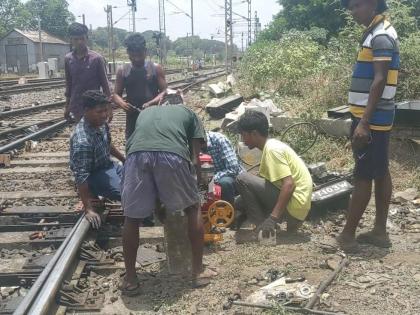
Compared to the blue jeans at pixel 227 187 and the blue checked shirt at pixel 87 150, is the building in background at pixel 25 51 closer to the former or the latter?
the blue checked shirt at pixel 87 150

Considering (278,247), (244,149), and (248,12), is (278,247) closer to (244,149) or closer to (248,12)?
(244,149)

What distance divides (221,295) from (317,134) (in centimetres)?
417

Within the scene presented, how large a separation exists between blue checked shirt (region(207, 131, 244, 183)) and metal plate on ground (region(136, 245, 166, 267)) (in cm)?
104

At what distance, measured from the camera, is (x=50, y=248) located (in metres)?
4.30

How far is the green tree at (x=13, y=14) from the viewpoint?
86.7 meters

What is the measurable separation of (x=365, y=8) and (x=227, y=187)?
2008mm

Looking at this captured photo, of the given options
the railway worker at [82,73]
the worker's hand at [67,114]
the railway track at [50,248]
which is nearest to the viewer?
the railway track at [50,248]

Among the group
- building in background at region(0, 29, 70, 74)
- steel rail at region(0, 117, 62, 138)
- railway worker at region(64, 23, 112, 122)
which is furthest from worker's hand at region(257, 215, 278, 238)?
building in background at region(0, 29, 70, 74)

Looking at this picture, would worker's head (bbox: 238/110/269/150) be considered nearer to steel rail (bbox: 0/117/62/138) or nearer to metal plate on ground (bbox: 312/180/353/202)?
metal plate on ground (bbox: 312/180/353/202)

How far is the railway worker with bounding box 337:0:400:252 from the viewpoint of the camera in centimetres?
372

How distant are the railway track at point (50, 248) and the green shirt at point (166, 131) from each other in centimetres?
100

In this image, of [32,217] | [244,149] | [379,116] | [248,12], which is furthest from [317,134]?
[248,12]

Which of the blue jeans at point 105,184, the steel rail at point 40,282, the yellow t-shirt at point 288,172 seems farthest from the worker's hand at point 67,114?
the yellow t-shirt at point 288,172

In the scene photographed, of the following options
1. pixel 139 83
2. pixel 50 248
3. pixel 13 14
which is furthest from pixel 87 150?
pixel 13 14
